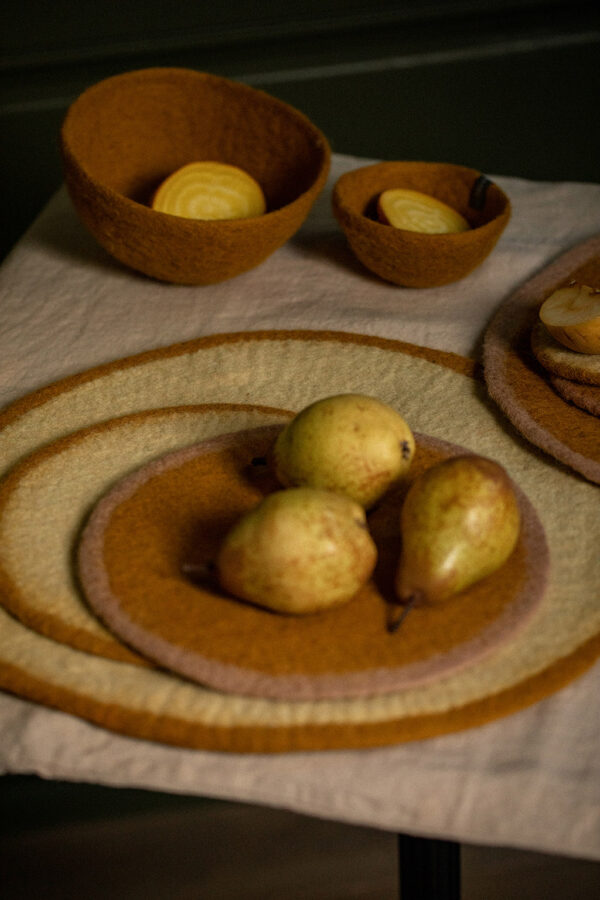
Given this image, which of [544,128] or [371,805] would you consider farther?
[544,128]

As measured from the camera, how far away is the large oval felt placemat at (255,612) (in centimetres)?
45

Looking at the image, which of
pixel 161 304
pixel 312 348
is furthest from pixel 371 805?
pixel 161 304

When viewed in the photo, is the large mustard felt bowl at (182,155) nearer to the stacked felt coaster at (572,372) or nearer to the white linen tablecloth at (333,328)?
the white linen tablecloth at (333,328)

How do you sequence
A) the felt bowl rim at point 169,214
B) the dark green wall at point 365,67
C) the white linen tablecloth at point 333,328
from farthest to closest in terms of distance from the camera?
the dark green wall at point 365,67
the felt bowl rim at point 169,214
the white linen tablecloth at point 333,328

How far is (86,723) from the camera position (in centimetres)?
46

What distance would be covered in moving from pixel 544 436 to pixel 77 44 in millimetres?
846

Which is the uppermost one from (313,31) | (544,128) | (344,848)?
(313,31)

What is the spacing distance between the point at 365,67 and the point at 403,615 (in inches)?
36.8

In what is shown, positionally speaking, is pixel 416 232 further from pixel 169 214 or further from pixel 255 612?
pixel 255 612

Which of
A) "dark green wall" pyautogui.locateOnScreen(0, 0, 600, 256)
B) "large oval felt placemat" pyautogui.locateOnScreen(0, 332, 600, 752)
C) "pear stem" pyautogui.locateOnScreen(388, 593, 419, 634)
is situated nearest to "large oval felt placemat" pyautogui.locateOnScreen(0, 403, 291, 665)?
"large oval felt placemat" pyautogui.locateOnScreen(0, 332, 600, 752)

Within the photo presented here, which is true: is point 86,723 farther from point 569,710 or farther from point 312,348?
point 312,348

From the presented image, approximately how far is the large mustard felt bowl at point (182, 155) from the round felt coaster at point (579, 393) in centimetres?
27

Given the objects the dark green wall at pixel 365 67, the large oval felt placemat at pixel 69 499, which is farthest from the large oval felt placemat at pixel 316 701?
the dark green wall at pixel 365 67

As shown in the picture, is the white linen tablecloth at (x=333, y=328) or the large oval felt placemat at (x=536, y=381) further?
the large oval felt placemat at (x=536, y=381)
